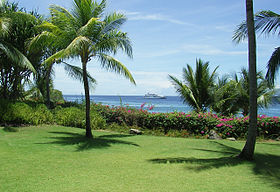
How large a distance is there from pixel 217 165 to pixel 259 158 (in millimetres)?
1711

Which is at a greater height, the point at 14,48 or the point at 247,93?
the point at 14,48

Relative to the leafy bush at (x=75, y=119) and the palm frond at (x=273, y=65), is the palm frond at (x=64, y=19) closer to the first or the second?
the leafy bush at (x=75, y=119)

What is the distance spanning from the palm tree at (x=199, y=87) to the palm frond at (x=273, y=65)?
20.6 ft

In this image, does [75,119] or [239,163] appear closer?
[239,163]

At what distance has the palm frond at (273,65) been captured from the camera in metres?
8.91

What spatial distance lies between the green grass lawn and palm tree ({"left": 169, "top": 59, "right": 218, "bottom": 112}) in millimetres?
7126

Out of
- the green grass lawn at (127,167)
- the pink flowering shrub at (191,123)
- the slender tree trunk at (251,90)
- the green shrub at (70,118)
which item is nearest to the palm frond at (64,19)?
the green grass lawn at (127,167)

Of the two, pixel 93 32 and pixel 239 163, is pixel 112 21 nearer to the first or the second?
pixel 93 32

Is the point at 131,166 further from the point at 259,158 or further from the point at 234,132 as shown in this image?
the point at 234,132

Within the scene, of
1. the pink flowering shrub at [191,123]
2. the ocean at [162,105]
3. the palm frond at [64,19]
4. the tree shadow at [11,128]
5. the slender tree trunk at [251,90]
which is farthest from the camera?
the ocean at [162,105]

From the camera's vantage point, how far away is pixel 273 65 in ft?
29.5

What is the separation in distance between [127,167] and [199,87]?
11198mm

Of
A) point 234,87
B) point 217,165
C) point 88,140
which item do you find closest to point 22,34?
point 88,140

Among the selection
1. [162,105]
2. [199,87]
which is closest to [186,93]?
[199,87]
